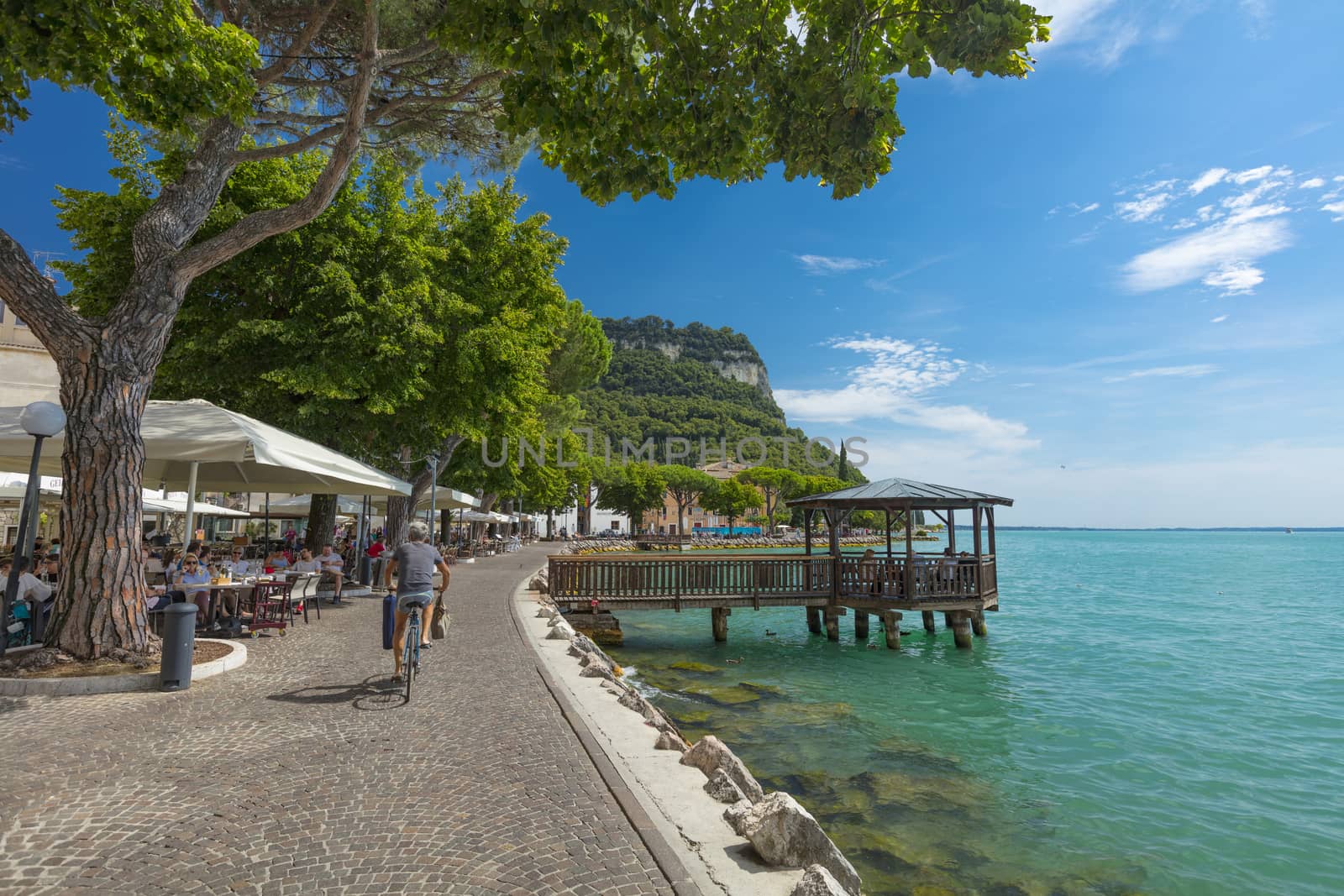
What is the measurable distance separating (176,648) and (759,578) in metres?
12.3

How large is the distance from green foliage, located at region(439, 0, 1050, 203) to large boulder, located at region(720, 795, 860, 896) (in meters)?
3.47

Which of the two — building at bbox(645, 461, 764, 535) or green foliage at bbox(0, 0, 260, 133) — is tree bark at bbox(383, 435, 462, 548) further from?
building at bbox(645, 461, 764, 535)

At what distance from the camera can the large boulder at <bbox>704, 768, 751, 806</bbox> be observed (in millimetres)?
4297

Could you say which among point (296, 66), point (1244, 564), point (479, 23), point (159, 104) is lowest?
point (1244, 564)

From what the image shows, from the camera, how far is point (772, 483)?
100125mm

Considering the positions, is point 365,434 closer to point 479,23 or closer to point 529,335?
point 529,335

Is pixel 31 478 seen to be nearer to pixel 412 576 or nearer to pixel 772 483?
pixel 412 576

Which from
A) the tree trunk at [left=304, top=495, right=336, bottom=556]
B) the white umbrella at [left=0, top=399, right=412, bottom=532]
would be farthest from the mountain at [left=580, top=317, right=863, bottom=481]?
the white umbrella at [left=0, top=399, right=412, bottom=532]

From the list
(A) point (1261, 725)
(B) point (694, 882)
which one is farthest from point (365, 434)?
(A) point (1261, 725)

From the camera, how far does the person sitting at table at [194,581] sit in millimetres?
8539

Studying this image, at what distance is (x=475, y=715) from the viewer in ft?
19.5

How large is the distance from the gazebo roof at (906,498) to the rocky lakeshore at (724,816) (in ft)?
35.1

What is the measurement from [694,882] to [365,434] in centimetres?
1518

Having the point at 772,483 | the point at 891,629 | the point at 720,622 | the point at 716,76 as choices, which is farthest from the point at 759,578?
the point at 772,483
